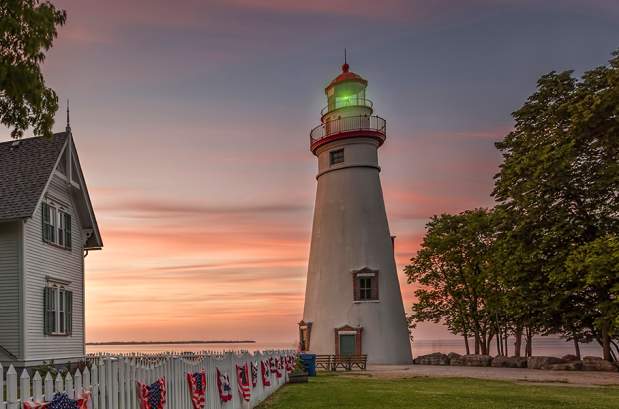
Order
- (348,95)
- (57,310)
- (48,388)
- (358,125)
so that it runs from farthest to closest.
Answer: (348,95), (358,125), (57,310), (48,388)

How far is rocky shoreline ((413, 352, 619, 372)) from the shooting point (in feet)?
92.4

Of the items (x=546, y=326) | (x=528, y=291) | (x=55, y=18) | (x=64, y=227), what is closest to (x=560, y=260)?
(x=528, y=291)

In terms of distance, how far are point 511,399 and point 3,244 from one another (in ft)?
58.2

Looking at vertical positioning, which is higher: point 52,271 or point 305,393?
point 52,271

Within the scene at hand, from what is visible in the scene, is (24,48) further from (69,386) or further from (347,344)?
(347,344)

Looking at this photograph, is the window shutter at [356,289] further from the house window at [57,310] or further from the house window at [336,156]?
the house window at [57,310]

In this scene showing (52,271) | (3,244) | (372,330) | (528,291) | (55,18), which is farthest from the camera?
(372,330)

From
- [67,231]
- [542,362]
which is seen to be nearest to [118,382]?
[67,231]

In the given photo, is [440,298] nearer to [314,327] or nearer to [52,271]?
[314,327]

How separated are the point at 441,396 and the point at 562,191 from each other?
1620 cm

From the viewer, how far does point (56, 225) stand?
900 inches

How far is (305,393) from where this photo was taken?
56.3 feet

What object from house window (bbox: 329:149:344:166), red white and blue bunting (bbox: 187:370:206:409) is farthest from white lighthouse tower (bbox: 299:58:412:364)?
red white and blue bunting (bbox: 187:370:206:409)

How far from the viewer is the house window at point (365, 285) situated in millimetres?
36219
